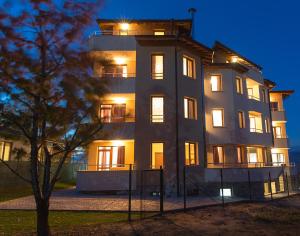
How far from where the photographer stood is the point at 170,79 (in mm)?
21453

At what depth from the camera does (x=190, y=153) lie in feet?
70.4

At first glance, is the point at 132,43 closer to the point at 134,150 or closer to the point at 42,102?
the point at 134,150

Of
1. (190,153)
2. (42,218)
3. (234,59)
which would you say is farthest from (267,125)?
(42,218)

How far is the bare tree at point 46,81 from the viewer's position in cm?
751

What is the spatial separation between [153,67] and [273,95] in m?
23.6

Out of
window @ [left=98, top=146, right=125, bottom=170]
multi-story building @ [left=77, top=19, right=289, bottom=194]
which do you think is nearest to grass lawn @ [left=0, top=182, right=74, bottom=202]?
multi-story building @ [left=77, top=19, right=289, bottom=194]

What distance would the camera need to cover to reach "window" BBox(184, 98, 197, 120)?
21983mm

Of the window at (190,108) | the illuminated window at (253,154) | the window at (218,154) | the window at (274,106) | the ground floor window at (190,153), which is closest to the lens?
the ground floor window at (190,153)

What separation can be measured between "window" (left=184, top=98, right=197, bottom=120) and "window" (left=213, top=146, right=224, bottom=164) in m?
4.87

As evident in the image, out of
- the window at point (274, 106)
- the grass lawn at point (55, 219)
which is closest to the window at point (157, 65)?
the grass lawn at point (55, 219)

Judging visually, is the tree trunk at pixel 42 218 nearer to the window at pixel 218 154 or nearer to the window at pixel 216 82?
the window at pixel 218 154

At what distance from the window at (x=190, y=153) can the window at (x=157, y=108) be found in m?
3.23

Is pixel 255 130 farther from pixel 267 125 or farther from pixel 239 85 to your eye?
pixel 239 85

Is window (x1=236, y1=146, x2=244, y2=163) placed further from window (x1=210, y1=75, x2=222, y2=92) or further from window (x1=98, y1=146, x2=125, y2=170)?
window (x1=98, y1=146, x2=125, y2=170)
